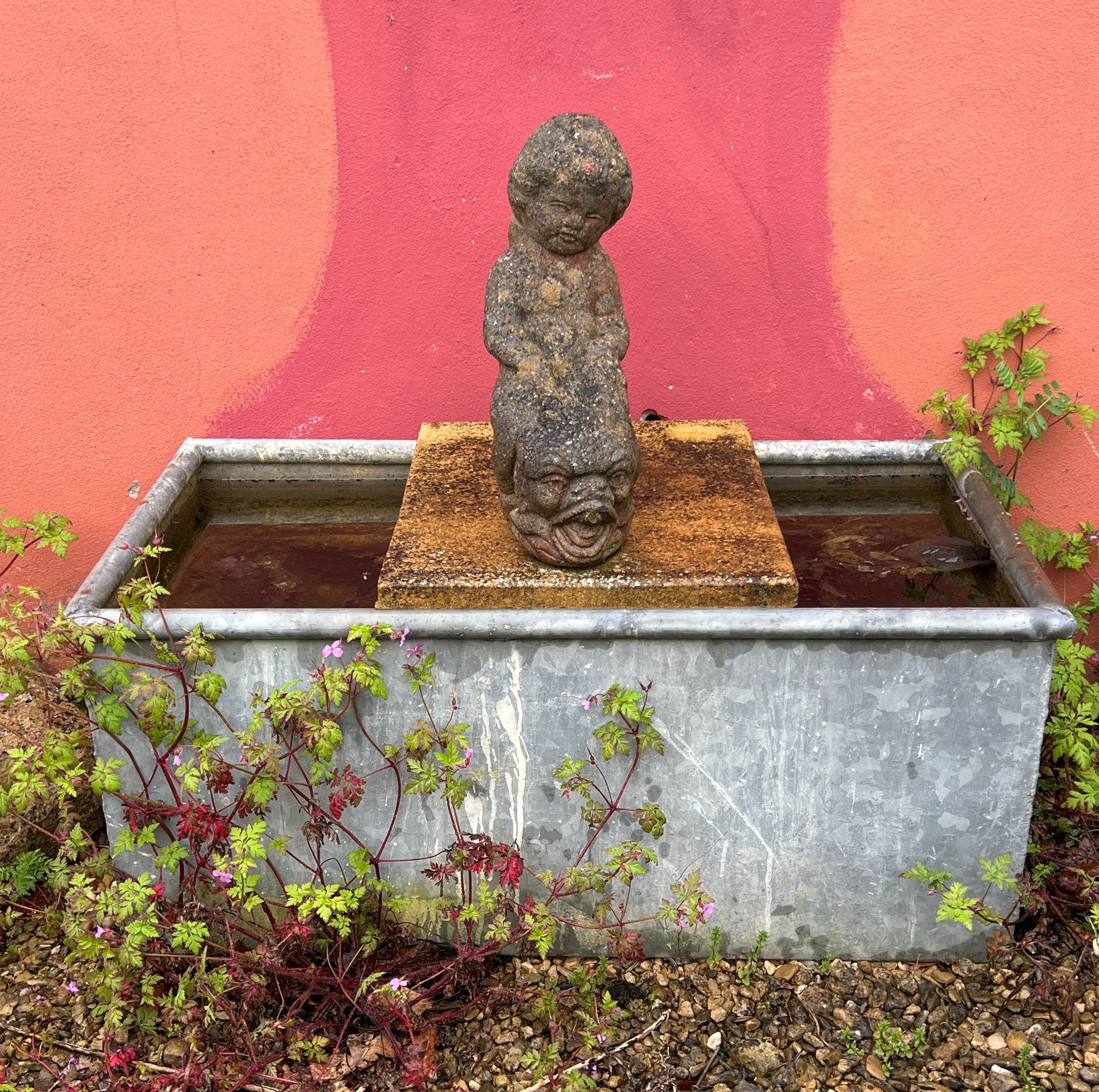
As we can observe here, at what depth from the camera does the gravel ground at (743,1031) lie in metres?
2.59

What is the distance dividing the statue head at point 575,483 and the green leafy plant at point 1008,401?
1262 millimetres

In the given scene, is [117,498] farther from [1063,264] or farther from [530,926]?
[1063,264]

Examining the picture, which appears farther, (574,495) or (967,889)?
(967,889)

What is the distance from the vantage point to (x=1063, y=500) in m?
3.73

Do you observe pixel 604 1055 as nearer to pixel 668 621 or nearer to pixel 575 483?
pixel 668 621

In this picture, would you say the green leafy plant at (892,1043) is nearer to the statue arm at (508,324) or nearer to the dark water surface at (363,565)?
the dark water surface at (363,565)

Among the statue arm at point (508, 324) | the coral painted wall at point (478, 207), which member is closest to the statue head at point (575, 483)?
the statue arm at point (508, 324)

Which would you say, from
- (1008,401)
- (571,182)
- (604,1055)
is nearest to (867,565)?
(1008,401)

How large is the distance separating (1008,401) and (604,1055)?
94.4 inches

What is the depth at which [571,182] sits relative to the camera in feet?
8.43

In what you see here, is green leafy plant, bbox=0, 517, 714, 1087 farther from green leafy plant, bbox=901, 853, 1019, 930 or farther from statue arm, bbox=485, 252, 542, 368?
statue arm, bbox=485, 252, 542, 368

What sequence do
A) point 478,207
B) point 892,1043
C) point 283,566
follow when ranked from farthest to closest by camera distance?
point 478,207, point 283,566, point 892,1043

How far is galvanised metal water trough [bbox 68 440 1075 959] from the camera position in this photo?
8.39 ft

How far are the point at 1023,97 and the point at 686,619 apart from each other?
2036 millimetres
